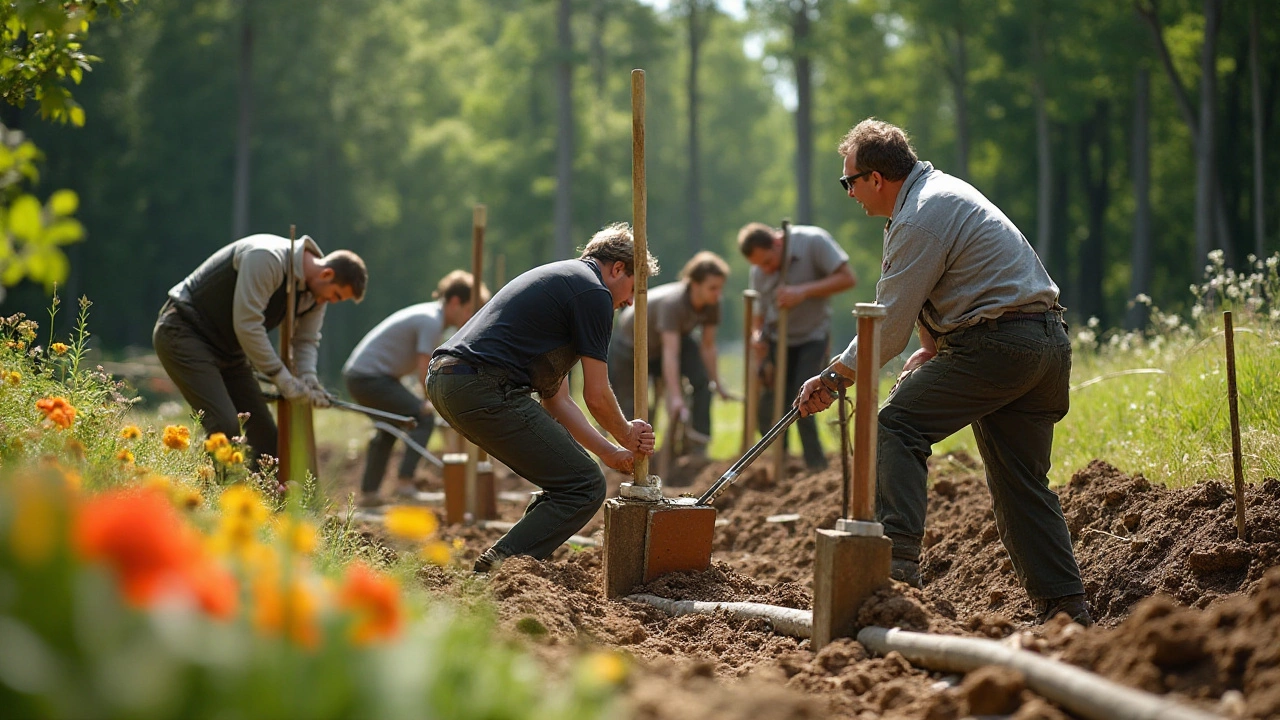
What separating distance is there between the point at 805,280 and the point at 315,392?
12.7ft

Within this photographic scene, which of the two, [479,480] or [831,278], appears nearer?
[479,480]

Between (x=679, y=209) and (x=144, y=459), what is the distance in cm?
4681

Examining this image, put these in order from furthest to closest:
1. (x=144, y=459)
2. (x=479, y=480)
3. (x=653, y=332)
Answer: (x=653, y=332)
(x=479, y=480)
(x=144, y=459)

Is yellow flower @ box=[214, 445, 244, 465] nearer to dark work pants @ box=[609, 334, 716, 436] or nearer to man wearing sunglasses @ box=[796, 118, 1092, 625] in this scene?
man wearing sunglasses @ box=[796, 118, 1092, 625]

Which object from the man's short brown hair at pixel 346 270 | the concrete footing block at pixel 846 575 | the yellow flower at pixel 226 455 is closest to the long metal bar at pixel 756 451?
the concrete footing block at pixel 846 575

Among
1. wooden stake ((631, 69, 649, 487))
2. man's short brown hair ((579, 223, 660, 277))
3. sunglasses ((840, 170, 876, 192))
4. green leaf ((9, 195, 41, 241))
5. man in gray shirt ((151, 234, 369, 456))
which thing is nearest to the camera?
green leaf ((9, 195, 41, 241))

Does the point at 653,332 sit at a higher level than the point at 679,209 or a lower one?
lower

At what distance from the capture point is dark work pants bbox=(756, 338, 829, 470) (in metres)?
9.55

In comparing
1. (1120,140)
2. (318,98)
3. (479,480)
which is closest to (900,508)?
(479,480)

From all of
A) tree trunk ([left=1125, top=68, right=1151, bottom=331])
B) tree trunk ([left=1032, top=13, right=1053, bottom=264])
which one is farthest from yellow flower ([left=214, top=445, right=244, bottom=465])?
tree trunk ([left=1032, top=13, right=1053, bottom=264])

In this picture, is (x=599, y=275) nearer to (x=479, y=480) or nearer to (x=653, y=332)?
(x=479, y=480)

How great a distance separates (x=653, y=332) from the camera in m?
10.7

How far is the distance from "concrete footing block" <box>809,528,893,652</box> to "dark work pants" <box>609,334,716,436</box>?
6445 mm

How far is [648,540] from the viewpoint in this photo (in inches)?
213
